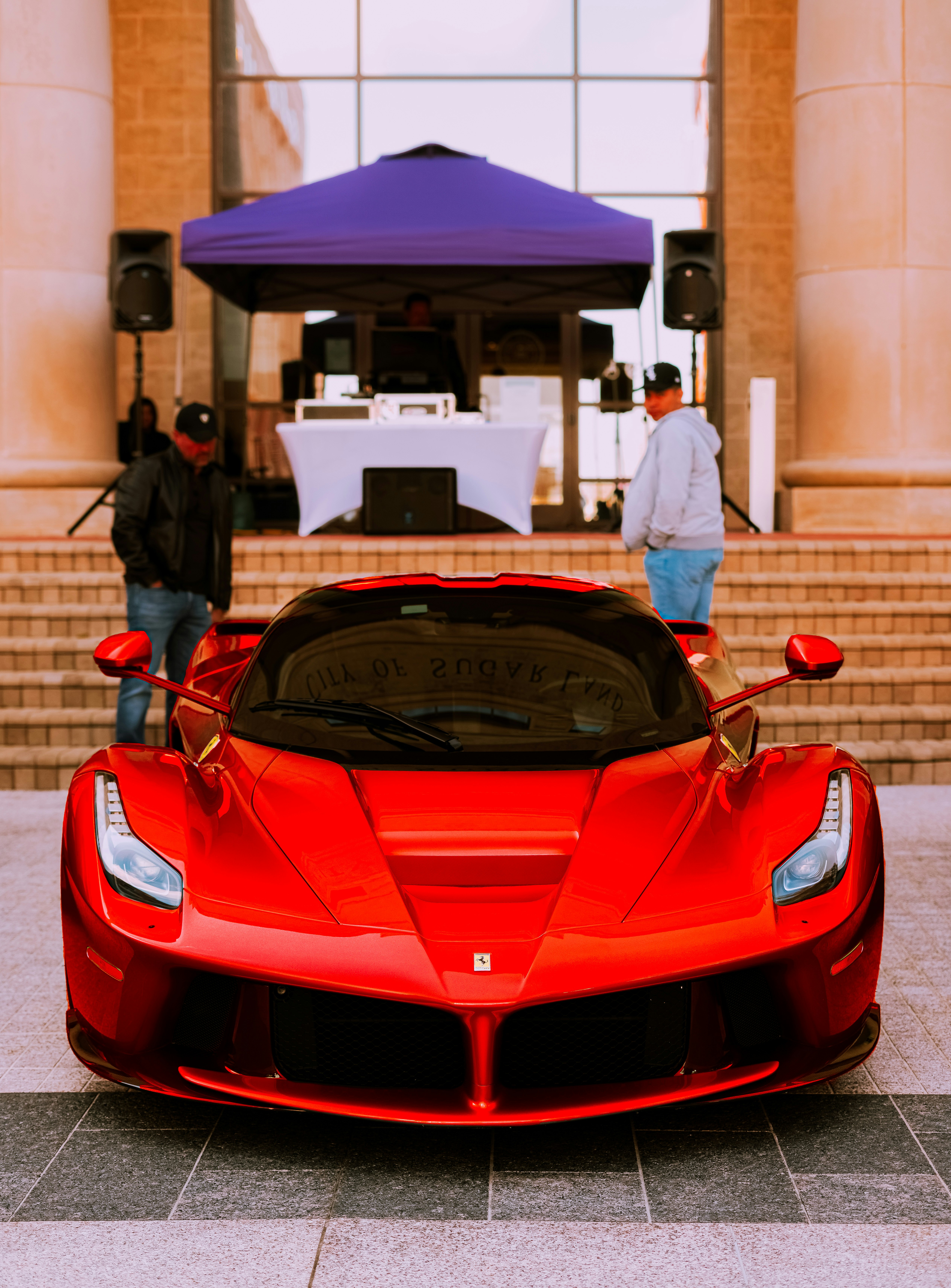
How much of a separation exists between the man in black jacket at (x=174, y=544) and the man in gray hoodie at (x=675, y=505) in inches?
77.4

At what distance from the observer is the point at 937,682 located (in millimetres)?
8227

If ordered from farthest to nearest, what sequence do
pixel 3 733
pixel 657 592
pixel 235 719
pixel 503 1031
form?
1. pixel 3 733
2. pixel 657 592
3. pixel 235 719
4. pixel 503 1031

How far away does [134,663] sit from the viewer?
3805 millimetres

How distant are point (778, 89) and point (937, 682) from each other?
9.79m

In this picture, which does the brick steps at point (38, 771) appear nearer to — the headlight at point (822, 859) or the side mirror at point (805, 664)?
the side mirror at point (805, 664)

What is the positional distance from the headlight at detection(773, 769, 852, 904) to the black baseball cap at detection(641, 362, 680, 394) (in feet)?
12.3

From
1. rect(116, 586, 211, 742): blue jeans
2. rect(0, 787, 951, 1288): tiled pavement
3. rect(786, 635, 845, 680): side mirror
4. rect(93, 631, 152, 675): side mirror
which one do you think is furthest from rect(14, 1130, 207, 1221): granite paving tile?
rect(116, 586, 211, 742): blue jeans

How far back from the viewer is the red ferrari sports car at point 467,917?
269cm

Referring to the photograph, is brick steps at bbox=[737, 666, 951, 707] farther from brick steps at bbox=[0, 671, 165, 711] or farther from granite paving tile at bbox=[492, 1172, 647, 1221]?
granite paving tile at bbox=[492, 1172, 647, 1221]

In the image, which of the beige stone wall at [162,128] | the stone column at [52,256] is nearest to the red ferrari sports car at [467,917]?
the stone column at [52,256]

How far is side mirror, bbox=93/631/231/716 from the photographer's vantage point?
145 inches

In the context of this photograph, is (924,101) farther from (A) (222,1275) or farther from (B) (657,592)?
(A) (222,1275)

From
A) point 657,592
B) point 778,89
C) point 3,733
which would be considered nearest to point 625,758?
point 657,592

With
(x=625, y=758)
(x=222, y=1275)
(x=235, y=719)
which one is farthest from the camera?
(x=235, y=719)
